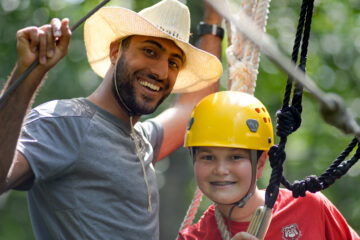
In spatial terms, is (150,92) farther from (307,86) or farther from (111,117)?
(307,86)

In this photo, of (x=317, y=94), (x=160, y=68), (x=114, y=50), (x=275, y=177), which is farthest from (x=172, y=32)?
(x=317, y=94)

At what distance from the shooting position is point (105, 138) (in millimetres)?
3326

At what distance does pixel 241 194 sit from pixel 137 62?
3.52ft

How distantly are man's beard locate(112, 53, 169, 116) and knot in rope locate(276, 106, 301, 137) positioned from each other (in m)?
1.00

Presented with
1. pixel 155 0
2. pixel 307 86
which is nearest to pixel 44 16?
pixel 155 0

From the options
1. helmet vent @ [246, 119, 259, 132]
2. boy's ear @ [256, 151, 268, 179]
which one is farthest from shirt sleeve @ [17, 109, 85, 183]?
boy's ear @ [256, 151, 268, 179]

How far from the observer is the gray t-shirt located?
3.05m

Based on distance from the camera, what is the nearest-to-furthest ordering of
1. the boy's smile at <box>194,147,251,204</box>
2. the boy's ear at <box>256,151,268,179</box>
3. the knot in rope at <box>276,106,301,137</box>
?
the knot in rope at <box>276,106,301,137</box> < the boy's smile at <box>194,147,251,204</box> < the boy's ear at <box>256,151,268,179</box>

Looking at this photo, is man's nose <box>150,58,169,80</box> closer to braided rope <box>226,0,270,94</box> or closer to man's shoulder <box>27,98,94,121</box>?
man's shoulder <box>27,98,94,121</box>

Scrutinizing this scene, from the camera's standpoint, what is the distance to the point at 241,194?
3504mm

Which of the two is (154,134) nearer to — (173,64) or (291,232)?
(173,64)

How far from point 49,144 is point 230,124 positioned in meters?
1.20

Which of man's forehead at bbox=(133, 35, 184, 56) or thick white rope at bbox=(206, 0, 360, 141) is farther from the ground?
thick white rope at bbox=(206, 0, 360, 141)

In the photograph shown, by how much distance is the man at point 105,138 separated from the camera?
287 cm
